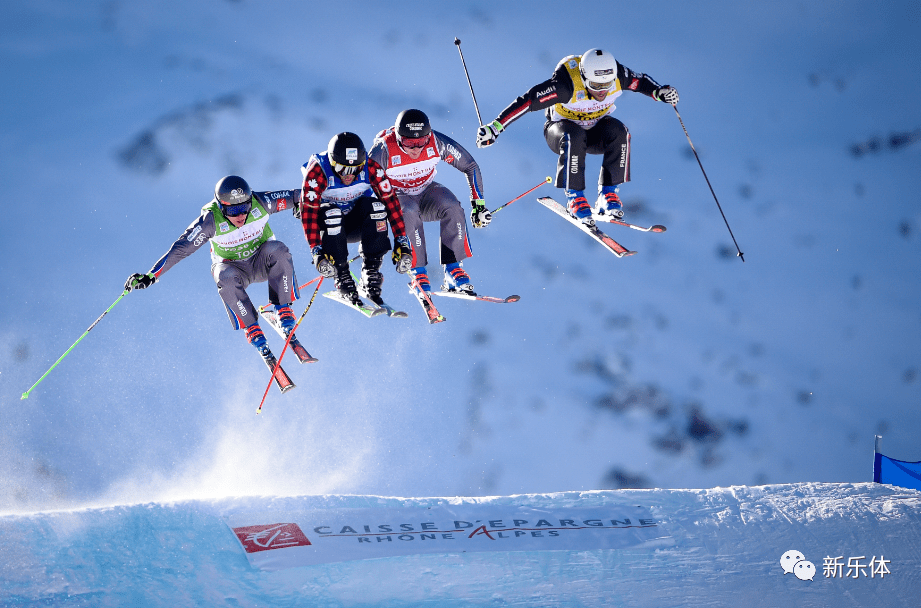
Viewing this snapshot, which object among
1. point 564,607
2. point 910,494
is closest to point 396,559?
point 564,607

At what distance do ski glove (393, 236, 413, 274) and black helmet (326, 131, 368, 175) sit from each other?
0.87m

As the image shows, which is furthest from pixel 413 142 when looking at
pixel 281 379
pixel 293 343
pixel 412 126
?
pixel 281 379

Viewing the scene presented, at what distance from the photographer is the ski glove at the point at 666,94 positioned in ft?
30.6

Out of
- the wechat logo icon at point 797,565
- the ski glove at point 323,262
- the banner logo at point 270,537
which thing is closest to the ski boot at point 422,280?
the ski glove at point 323,262

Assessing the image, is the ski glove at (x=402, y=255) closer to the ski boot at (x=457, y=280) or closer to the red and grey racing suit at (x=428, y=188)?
the red and grey racing suit at (x=428, y=188)

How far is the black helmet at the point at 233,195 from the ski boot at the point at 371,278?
51.0 inches

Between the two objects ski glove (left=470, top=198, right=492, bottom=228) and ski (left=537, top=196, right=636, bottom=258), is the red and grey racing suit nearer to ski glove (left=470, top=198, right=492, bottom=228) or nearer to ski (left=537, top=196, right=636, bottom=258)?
ski glove (left=470, top=198, right=492, bottom=228)

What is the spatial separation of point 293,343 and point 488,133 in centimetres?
294

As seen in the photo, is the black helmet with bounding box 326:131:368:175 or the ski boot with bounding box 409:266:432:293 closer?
the black helmet with bounding box 326:131:368:175

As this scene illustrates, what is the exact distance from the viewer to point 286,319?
350 inches

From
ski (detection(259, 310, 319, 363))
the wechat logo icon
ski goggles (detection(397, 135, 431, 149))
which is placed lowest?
the wechat logo icon

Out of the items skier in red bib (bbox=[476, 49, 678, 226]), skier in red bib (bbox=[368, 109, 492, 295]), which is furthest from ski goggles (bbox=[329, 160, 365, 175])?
skier in red bib (bbox=[476, 49, 678, 226])

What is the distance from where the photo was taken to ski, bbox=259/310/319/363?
8656 millimetres

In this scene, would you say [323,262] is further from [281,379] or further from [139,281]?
[139,281]
